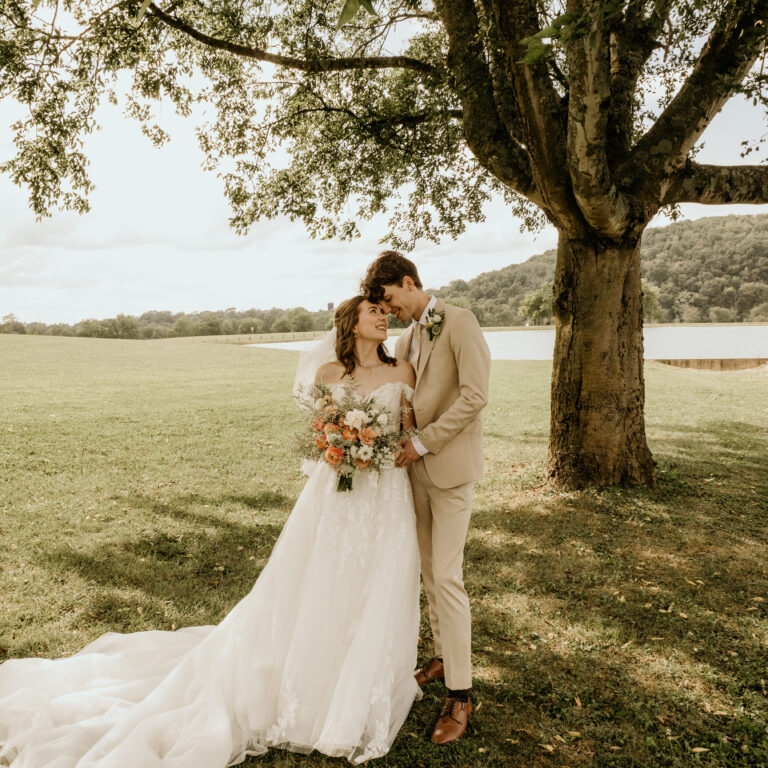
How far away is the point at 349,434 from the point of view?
3.65m

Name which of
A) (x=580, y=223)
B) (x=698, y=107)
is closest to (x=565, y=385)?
(x=580, y=223)

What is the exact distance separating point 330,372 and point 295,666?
6.45ft

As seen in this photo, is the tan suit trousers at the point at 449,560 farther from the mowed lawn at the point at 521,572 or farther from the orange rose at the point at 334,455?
the orange rose at the point at 334,455

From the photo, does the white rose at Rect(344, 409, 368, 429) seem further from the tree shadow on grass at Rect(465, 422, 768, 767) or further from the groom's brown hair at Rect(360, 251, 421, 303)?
the tree shadow on grass at Rect(465, 422, 768, 767)

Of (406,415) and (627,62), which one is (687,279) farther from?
(406,415)

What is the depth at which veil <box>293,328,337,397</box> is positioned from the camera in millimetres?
4309

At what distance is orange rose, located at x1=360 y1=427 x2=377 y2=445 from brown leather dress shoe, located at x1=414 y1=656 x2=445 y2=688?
6.07 ft

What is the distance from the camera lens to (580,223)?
736 centimetres

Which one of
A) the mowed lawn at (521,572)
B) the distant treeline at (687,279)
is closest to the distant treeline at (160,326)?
the distant treeline at (687,279)

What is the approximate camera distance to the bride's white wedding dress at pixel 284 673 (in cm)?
331

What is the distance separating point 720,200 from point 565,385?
3.15 meters

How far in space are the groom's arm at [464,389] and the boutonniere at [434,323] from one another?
0.11 metres

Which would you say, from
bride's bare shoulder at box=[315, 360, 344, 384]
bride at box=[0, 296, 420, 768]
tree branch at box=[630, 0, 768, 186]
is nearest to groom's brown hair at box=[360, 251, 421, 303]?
bride at box=[0, 296, 420, 768]

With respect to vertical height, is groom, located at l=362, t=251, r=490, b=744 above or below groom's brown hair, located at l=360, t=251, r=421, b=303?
below
